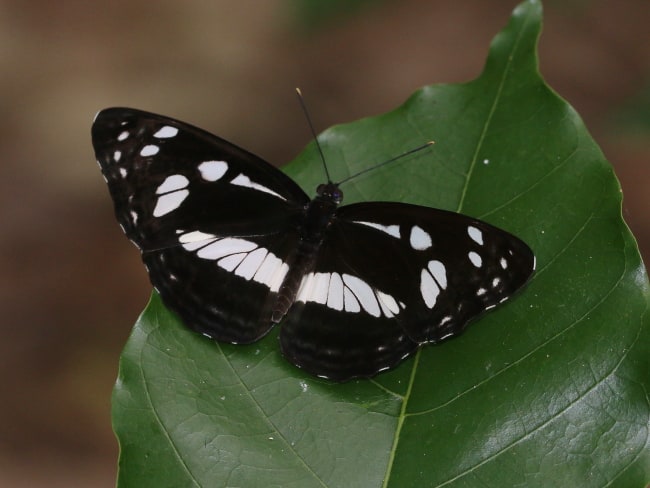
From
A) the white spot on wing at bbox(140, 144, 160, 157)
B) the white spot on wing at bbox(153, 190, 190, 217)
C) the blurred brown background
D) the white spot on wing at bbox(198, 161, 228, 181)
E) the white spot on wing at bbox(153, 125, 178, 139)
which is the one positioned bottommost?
the blurred brown background

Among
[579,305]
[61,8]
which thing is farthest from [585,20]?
[579,305]

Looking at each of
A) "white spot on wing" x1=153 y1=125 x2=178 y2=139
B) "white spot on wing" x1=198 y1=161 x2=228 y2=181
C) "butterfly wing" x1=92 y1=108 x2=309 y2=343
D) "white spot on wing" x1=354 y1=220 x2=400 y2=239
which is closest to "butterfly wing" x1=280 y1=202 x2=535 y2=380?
"white spot on wing" x1=354 y1=220 x2=400 y2=239

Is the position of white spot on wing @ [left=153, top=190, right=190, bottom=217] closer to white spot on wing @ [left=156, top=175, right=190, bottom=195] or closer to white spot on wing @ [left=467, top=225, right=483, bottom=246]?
white spot on wing @ [left=156, top=175, right=190, bottom=195]

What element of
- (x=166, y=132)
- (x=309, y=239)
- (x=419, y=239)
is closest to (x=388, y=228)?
(x=419, y=239)

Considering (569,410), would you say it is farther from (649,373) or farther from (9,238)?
(9,238)

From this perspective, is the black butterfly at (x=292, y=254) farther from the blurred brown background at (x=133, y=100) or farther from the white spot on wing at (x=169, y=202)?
the blurred brown background at (x=133, y=100)

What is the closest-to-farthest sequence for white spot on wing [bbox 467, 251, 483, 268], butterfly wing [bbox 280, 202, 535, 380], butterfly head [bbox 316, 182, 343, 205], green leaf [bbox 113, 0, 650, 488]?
1. green leaf [bbox 113, 0, 650, 488]
2. butterfly wing [bbox 280, 202, 535, 380]
3. white spot on wing [bbox 467, 251, 483, 268]
4. butterfly head [bbox 316, 182, 343, 205]

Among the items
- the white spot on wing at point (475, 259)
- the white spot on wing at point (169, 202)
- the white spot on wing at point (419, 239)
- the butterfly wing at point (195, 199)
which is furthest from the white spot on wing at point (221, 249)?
the white spot on wing at point (475, 259)
